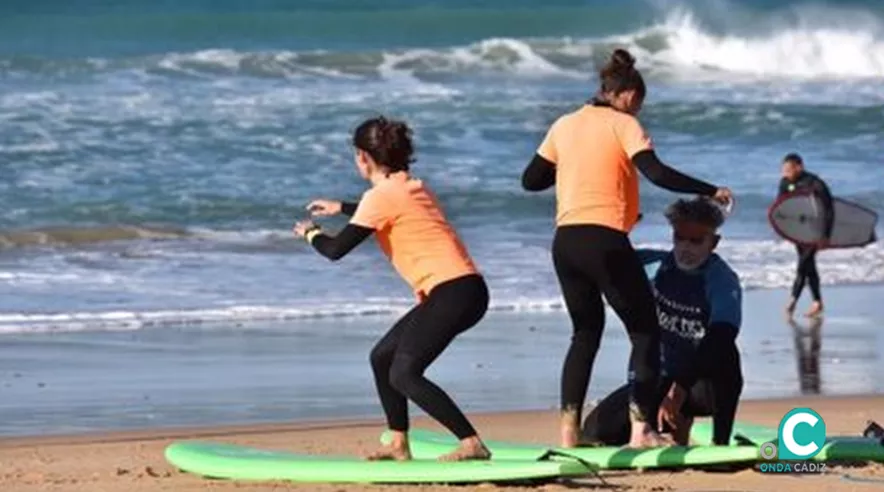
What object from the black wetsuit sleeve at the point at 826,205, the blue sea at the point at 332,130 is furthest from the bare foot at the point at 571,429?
the black wetsuit sleeve at the point at 826,205

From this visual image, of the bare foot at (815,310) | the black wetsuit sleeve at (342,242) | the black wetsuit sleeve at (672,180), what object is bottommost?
the bare foot at (815,310)

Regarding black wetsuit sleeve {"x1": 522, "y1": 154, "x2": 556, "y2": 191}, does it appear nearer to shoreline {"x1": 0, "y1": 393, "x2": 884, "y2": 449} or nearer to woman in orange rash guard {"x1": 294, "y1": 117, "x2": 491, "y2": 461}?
woman in orange rash guard {"x1": 294, "y1": 117, "x2": 491, "y2": 461}

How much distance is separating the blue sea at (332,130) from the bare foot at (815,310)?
47.3 inches

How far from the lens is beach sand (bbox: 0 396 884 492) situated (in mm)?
8008

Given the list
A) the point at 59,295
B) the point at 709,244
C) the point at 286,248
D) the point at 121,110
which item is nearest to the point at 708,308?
the point at 709,244

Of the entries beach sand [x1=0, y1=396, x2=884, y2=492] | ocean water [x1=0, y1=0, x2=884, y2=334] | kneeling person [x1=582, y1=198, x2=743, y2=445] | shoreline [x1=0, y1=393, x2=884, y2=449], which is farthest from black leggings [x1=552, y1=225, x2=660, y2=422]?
ocean water [x1=0, y1=0, x2=884, y2=334]

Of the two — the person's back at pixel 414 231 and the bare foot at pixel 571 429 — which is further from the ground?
the person's back at pixel 414 231

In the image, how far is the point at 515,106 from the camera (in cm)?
2988

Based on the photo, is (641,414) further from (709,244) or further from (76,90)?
(76,90)

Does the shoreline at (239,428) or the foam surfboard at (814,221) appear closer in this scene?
the shoreline at (239,428)

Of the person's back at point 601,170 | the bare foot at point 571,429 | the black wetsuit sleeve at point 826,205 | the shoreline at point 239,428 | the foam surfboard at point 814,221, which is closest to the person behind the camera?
the person's back at point 601,170

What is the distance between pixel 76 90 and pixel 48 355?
17758 millimetres

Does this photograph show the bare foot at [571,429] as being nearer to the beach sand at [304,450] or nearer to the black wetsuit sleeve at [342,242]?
the beach sand at [304,450]

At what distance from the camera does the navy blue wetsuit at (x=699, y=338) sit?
331 inches
